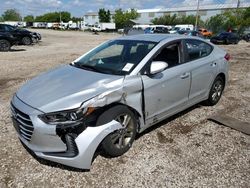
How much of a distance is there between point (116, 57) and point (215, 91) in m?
2.38

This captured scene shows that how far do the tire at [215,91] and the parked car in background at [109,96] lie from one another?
38 centimetres

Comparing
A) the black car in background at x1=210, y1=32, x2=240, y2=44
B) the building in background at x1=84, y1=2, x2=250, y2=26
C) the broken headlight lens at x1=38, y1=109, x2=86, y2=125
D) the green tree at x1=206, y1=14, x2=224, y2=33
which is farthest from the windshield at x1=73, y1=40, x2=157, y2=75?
the building in background at x1=84, y1=2, x2=250, y2=26

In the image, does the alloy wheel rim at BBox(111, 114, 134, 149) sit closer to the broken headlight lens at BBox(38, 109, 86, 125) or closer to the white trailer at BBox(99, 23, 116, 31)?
the broken headlight lens at BBox(38, 109, 86, 125)

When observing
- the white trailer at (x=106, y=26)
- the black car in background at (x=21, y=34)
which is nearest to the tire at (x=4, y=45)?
the black car in background at (x=21, y=34)

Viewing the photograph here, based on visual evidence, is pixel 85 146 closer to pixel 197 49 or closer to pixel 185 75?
pixel 185 75

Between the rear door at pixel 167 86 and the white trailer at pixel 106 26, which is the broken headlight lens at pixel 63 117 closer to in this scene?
the rear door at pixel 167 86

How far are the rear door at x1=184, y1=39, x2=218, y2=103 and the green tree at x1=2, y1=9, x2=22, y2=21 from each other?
13680 cm

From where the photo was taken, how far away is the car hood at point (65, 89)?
295cm

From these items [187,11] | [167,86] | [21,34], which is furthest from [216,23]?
[167,86]

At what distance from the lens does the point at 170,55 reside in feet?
13.6

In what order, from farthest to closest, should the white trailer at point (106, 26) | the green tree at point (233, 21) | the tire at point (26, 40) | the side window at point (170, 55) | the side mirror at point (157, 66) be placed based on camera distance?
the white trailer at point (106, 26) < the green tree at point (233, 21) < the tire at point (26, 40) < the side window at point (170, 55) < the side mirror at point (157, 66)

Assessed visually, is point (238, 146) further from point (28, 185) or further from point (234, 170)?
point (28, 185)

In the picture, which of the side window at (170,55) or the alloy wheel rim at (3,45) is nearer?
the side window at (170,55)

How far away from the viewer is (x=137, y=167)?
3.24 m
